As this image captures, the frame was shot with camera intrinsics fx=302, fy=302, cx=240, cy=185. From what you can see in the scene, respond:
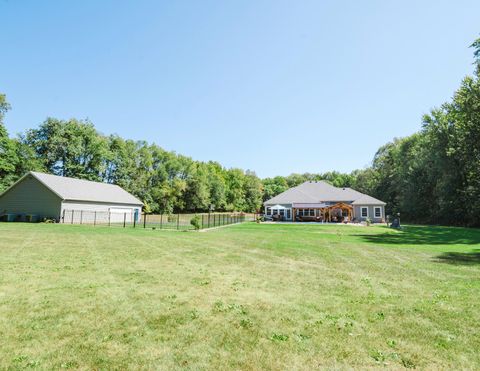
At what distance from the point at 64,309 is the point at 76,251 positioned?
7.81m

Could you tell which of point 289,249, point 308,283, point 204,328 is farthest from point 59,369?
point 289,249

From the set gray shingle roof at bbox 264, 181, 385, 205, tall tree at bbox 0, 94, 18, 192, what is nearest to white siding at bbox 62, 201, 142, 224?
tall tree at bbox 0, 94, 18, 192

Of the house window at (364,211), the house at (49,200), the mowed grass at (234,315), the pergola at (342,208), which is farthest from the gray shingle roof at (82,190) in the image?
the house window at (364,211)

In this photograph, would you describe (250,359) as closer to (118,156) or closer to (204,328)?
(204,328)

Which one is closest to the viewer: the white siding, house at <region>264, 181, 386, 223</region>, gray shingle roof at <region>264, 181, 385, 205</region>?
the white siding

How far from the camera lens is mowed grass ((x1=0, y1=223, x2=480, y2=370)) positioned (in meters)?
4.09

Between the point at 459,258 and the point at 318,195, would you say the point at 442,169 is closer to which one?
the point at 318,195

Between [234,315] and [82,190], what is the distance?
123 feet

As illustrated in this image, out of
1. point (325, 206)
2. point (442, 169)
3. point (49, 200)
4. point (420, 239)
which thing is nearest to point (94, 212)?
point (49, 200)

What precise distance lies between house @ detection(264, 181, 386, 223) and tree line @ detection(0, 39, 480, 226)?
9.82 m

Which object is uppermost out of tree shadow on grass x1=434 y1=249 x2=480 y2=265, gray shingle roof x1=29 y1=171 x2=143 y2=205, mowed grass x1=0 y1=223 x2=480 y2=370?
gray shingle roof x1=29 y1=171 x2=143 y2=205

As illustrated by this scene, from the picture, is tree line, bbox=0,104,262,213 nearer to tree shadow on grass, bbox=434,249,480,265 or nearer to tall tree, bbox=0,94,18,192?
tall tree, bbox=0,94,18,192

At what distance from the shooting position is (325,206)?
152 feet

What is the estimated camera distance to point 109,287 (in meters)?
7.37
